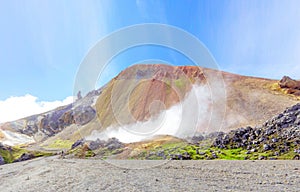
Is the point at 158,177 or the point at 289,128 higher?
the point at 289,128

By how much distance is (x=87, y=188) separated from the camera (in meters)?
18.2

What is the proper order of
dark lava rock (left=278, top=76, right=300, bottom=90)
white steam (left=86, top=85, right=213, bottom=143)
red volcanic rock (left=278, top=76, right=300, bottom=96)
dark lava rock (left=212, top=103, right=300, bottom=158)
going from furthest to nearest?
1. dark lava rock (left=278, top=76, right=300, bottom=90)
2. red volcanic rock (left=278, top=76, right=300, bottom=96)
3. white steam (left=86, top=85, right=213, bottom=143)
4. dark lava rock (left=212, top=103, right=300, bottom=158)

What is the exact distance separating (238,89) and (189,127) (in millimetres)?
29946

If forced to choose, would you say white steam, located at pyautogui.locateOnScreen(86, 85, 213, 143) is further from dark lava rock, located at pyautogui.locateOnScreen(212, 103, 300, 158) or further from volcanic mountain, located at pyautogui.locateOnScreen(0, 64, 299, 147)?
dark lava rock, located at pyautogui.locateOnScreen(212, 103, 300, 158)

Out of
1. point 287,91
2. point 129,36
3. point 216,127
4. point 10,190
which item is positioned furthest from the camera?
point 287,91

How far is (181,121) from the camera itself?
67.4 m

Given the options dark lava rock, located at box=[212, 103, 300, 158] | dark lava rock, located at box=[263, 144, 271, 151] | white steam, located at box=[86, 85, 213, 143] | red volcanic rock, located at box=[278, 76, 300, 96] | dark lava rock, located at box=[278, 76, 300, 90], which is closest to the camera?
dark lava rock, located at box=[212, 103, 300, 158]

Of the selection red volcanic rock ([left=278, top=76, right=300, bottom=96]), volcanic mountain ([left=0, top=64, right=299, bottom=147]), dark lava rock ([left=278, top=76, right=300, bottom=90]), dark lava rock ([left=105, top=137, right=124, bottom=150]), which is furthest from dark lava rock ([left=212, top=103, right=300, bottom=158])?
dark lava rock ([left=278, top=76, right=300, bottom=90])

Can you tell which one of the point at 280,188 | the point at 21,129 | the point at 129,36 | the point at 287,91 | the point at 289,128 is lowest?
the point at 280,188

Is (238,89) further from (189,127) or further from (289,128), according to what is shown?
(289,128)

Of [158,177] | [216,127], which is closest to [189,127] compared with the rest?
[216,127]

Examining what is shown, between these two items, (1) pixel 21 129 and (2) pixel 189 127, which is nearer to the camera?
(2) pixel 189 127

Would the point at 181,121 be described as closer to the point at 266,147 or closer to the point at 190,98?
the point at 190,98

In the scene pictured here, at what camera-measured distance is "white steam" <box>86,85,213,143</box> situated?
6210 centimetres
